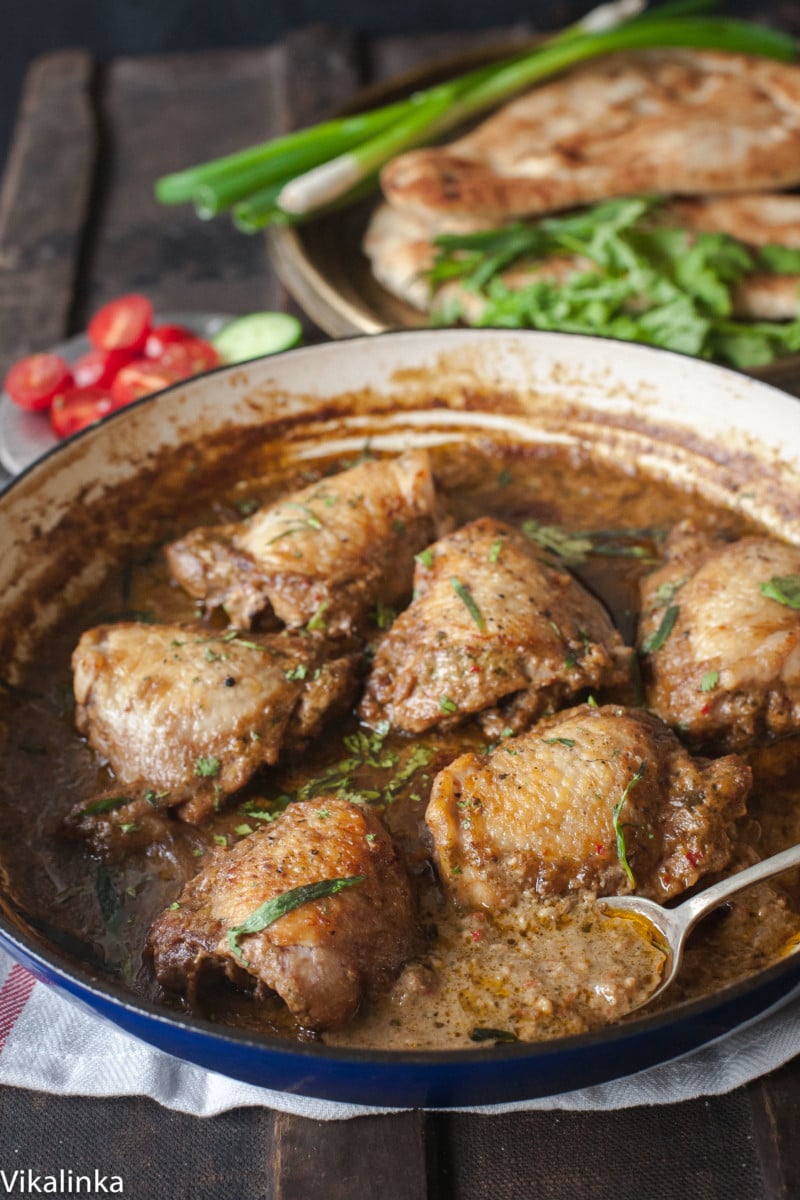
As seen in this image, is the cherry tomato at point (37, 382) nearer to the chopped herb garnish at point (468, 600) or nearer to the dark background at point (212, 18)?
the chopped herb garnish at point (468, 600)

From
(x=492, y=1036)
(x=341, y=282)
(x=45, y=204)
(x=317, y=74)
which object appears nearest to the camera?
(x=492, y=1036)

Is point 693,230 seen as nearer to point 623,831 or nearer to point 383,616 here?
point 383,616

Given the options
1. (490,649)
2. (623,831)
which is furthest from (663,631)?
(623,831)

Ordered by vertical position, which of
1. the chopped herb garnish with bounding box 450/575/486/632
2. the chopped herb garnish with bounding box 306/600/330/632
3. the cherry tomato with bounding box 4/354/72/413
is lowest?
the chopped herb garnish with bounding box 450/575/486/632

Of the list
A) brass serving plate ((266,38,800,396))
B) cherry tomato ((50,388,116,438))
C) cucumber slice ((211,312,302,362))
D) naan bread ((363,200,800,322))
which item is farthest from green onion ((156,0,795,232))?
cherry tomato ((50,388,116,438))

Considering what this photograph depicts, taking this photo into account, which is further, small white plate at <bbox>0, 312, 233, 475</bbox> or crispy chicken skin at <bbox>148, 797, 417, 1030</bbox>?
small white plate at <bbox>0, 312, 233, 475</bbox>

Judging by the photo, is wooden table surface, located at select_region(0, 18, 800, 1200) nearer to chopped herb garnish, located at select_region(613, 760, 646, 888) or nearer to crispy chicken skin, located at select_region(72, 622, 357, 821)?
chopped herb garnish, located at select_region(613, 760, 646, 888)
